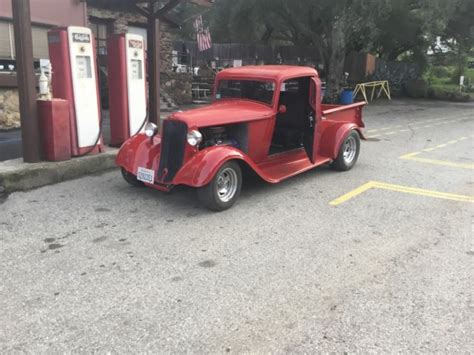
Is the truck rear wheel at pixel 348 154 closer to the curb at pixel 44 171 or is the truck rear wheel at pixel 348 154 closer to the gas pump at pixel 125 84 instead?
the gas pump at pixel 125 84

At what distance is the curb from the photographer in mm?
6320

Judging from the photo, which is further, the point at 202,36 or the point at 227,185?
the point at 202,36

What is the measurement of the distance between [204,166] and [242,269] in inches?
61.9

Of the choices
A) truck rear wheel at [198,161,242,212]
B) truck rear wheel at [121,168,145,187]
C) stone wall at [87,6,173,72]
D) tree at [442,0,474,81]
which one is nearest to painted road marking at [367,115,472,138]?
tree at [442,0,474,81]

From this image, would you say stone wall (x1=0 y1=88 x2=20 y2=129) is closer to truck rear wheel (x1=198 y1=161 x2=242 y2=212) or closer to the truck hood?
the truck hood

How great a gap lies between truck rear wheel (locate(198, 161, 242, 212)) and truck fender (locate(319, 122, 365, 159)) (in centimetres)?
215

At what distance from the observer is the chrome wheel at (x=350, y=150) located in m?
7.84

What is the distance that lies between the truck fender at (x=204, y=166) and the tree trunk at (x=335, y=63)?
1522cm

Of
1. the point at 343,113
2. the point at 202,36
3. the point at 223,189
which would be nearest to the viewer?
the point at 223,189

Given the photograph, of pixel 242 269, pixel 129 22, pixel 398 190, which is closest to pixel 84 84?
pixel 242 269

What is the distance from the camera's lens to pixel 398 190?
667 centimetres

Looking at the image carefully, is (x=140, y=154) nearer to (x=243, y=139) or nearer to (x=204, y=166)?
(x=204, y=166)

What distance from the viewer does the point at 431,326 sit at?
328 centimetres

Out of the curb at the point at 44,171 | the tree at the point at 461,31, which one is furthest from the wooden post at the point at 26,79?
the tree at the point at 461,31
